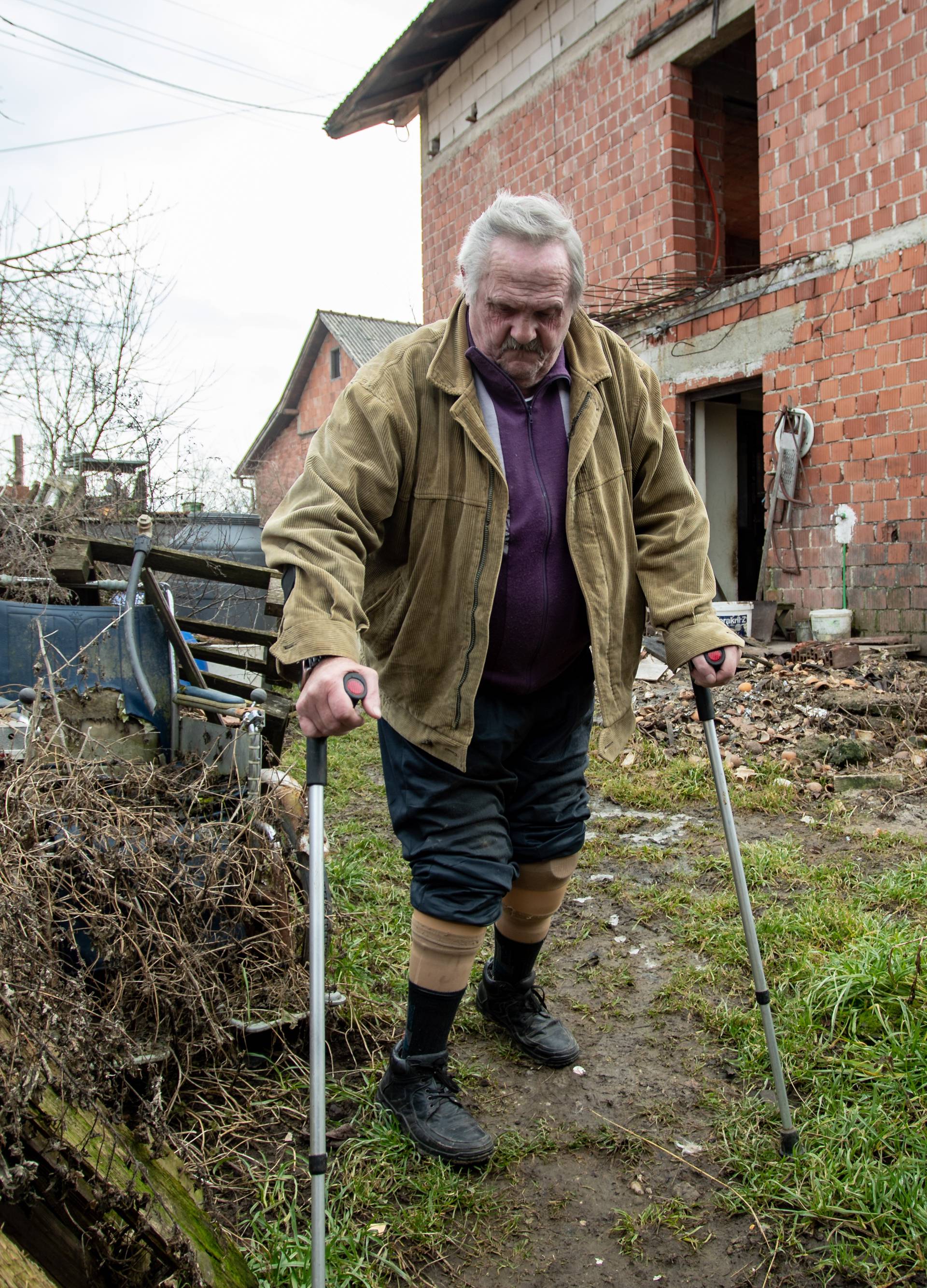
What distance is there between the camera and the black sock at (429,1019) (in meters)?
2.26

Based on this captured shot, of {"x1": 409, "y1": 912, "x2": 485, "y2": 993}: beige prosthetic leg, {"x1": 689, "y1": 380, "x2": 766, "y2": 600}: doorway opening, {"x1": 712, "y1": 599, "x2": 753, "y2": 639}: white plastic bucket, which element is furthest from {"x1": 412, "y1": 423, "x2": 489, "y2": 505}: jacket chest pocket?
{"x1": 689, "y1": 380, "x2": 766, "y2": 600}: doorway opening

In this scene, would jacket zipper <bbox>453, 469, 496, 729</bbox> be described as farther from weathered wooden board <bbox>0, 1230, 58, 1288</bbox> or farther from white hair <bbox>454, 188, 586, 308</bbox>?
weathered wooden board <bbox>0, 1230, 58, 1288</bbox>

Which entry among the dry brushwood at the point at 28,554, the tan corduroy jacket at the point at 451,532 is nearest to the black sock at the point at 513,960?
the tan corduroy jacket at the point at 451,532

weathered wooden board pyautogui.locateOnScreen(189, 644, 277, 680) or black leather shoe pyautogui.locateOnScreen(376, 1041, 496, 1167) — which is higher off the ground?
weathered wooden board pyautogui.locateOnScreen(189, 644, 277, 680)

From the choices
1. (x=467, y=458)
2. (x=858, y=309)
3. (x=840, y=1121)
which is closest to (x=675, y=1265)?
(x=840, y=1121)

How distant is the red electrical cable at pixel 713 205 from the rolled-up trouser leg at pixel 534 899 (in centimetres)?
715

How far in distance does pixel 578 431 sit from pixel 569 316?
26cm

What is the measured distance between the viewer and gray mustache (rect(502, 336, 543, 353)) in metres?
2.17

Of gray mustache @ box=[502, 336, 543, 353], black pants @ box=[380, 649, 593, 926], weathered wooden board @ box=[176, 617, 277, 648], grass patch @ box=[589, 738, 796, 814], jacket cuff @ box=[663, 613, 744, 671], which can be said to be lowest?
grass patch @ box=[589, 738, 796, 814]

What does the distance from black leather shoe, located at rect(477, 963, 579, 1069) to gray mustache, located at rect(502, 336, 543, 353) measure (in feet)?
5.61

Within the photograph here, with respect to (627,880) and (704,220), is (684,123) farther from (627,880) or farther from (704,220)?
(627,880)

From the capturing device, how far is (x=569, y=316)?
221 cm

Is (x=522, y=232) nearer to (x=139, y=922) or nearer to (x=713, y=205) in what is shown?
(x=139, y=922)

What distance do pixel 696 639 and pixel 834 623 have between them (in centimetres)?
486
